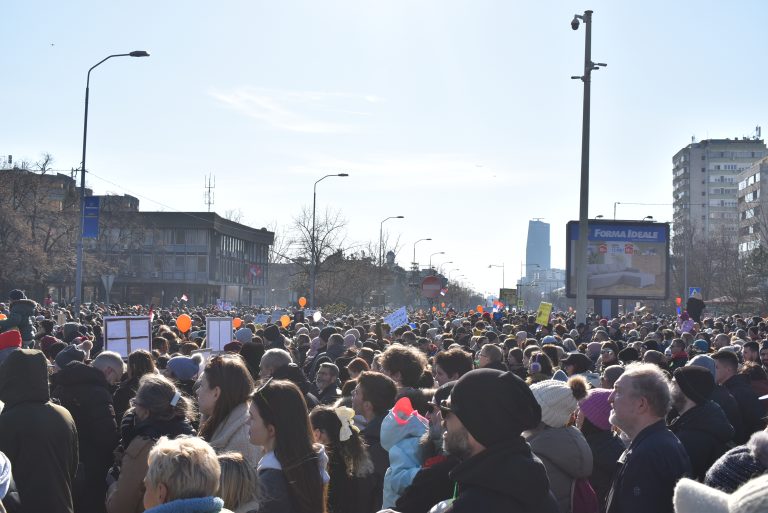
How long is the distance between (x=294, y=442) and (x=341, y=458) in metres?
1.07

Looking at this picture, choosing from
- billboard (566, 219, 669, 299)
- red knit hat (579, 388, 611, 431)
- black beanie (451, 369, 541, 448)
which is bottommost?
red knit hat (579, 388, 611, 431)

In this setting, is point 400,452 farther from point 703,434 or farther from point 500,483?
point 703,434

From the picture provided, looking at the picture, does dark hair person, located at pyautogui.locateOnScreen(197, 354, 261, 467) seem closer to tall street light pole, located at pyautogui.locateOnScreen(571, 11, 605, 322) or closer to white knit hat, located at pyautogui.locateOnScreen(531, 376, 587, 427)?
white knit hat, located at pyautogui.locateOnScreen(531, 376, 587, 427)

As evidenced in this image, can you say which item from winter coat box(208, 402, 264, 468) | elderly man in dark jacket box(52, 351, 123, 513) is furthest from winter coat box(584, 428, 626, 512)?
elderly man in dark jacket box(52, 351, 123, 513)

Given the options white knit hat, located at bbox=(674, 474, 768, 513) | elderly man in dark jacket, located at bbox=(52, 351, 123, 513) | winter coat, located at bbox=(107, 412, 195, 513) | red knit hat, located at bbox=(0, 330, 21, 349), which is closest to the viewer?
white knit hat, located at bbox=(674, 474, 768, 513)

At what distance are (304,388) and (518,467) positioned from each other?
489 centimetres

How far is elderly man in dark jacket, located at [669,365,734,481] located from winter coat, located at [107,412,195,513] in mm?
3402

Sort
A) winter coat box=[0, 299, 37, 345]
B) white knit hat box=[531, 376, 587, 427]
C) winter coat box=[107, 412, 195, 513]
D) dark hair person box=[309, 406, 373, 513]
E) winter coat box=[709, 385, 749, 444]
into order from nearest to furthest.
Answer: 1. white knit hat box=[531, 376, 587, 427]
2. winter coat box=[107, 412, 195, 513]
3. dark hair person box=[309, 406, 373, 513]
4. winter coat box=[709, 385, 749, 444]
5. winter coat box=[0, 299, 37, 345]

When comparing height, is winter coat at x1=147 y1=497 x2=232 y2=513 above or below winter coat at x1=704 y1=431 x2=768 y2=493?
below

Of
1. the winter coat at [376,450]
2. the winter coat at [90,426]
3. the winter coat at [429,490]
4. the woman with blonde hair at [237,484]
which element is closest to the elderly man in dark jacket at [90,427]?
the winter coat at [90,426]

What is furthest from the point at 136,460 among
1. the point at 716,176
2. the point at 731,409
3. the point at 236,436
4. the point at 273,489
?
the point at 716,176

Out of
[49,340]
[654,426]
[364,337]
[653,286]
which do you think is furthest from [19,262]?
[654,426]

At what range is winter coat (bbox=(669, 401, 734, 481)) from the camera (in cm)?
647

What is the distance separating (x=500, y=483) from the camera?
354 cm
